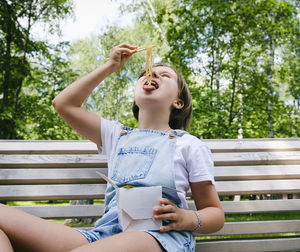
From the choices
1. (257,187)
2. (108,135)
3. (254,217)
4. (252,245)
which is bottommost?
(254,217)

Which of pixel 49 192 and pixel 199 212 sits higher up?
pixel 199 212

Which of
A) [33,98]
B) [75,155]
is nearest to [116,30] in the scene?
[33,98]

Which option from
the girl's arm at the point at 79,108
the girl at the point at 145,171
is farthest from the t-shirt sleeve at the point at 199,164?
the girl's arm at the point at 79,108

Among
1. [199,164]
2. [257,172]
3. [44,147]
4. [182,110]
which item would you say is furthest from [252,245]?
[44,147]

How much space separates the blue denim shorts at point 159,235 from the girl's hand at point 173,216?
0.05 m

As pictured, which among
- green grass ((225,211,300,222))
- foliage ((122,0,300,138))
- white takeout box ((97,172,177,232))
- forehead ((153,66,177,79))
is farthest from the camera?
foliage ((122,0,300,138))

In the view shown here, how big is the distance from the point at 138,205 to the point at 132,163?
0.41m

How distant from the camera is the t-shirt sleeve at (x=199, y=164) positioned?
158 centimetres

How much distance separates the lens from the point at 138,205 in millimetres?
1241

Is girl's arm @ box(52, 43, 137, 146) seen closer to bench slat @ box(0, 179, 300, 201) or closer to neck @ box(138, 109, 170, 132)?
neck @ box(138, 109, 170, 132)

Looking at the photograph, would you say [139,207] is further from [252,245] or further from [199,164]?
[252,245]

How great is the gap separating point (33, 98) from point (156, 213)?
7.95 m

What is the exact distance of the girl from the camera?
131cm

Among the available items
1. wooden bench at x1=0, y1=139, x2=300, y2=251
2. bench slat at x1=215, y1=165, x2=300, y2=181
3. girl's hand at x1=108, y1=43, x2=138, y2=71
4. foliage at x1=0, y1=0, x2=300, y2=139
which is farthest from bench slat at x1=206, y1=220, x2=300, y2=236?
foliage at x1=0, y1=0, x2=300, y2=139
